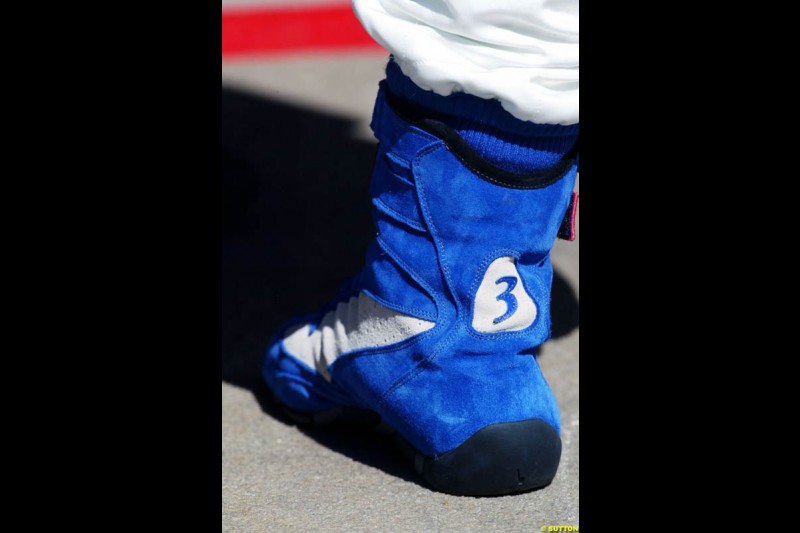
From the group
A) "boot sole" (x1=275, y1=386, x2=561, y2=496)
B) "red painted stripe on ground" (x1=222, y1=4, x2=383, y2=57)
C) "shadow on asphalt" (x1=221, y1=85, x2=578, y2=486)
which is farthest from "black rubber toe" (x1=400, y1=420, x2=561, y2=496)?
"red painted stripe on ground" (x1=222, y1=4, x2=383, y2=57)

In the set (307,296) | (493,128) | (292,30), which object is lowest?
(307,296)

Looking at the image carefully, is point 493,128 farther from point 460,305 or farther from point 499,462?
point 499,462

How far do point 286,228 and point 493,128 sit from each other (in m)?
0.87

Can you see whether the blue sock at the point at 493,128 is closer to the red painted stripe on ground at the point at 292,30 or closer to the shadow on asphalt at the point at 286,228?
the shadow on asphalt at the point at 286,228

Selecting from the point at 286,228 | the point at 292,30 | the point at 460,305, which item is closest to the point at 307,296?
the point at 286,228

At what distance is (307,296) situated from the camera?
168cm

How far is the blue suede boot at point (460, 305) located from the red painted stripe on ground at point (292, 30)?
156cm

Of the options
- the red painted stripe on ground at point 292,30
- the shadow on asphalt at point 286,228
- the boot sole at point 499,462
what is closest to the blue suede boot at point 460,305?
the boot sole at point 499,462

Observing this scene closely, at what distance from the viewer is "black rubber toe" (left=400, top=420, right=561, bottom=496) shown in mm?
Result: 1143
